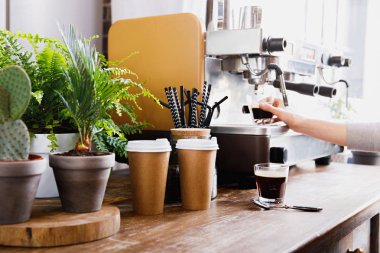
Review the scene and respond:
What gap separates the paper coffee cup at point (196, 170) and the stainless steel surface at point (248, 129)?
0.29 meters

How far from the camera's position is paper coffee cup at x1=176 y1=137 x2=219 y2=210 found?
3.55 ft

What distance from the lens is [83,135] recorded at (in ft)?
3.29

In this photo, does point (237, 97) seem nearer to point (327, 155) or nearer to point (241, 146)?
point (241, 146)

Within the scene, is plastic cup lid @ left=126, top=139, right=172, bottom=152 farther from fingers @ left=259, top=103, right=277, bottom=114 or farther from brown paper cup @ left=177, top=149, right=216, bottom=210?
fingers @ left=259, top=103, right=277, bottom=114

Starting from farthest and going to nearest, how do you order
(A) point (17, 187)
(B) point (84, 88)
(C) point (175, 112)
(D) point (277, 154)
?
(D) point (277, 154) < (C) point (175, 112) < (B) point (84, 88) < (A) point (17, 187)

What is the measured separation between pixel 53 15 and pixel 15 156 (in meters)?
1.01

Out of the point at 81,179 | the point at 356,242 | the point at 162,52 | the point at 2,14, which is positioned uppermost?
the point at 2,14

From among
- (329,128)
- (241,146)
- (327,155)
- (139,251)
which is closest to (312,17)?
(327,155)

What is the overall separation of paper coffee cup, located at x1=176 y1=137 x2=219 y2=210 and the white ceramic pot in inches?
10.8

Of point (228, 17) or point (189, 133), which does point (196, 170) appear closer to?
point (189, 133)

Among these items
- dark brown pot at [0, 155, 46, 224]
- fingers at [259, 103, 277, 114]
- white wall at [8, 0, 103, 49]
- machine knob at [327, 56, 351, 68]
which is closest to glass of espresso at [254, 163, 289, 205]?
fingers at [259, 103, 277, 114]

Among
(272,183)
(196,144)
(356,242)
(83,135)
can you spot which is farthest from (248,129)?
(83,135)

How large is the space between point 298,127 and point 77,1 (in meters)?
0.99

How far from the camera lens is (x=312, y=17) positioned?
9.46 feet
